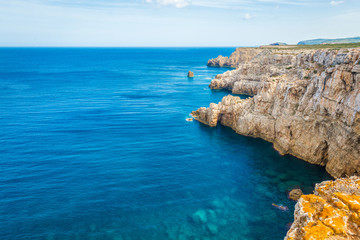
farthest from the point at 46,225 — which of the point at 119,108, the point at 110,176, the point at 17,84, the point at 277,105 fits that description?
the point at 17,84

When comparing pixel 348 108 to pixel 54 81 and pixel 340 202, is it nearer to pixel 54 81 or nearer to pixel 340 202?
pixel 340 202

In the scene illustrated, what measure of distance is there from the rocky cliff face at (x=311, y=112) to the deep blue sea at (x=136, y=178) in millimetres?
3480

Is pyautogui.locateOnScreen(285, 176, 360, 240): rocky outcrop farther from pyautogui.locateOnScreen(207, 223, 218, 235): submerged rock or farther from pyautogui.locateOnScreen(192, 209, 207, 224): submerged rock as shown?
pyautogui.locateOnScreen(192, 209, 207, 224): submerged rock

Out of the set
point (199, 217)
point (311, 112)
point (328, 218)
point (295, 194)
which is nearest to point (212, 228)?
point (199, 217)

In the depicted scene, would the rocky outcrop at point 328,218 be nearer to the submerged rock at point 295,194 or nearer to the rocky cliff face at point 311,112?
the submerged rock at point 295,194

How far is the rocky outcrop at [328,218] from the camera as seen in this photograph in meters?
17.1

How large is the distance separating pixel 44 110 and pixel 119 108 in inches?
969

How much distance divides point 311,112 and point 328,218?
33073 mm

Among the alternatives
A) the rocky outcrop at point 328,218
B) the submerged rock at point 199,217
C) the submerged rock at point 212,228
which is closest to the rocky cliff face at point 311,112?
the rocky outcrop at point 328,218

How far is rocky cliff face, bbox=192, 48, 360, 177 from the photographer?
3788cm

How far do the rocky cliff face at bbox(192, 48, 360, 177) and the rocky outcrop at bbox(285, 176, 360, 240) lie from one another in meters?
20.6

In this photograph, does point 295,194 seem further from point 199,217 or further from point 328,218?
point 328,218

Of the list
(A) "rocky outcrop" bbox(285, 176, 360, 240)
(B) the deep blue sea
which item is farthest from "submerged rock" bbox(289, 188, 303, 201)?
(A) "rocky outcrop" bbox(285, 176, 360, 240)

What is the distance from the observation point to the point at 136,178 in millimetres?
42969
